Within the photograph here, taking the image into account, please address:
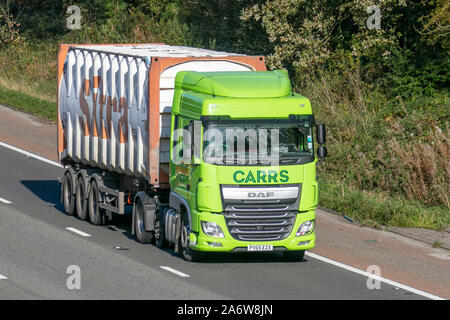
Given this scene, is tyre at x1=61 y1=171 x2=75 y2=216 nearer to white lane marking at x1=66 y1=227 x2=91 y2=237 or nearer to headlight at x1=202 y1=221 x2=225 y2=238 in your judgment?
white lane marking at x1=66 y1=227 x2=91 y2=237

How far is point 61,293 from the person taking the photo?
15648mm

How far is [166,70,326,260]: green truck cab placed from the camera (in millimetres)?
17281

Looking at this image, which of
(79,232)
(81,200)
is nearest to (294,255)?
(79,232)

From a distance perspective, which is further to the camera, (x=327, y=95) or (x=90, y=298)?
(x=327, y=95)

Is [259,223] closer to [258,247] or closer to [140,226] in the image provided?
[258,247]

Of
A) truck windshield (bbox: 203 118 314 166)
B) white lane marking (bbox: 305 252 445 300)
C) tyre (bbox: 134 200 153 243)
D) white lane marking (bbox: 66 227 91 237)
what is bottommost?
white lane marking (bbox: 305 252 445 300)

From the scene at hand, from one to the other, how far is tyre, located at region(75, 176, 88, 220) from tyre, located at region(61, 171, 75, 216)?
0.54 feet

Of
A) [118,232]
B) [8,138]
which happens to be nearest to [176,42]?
[8,138]

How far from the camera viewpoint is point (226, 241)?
17.5m

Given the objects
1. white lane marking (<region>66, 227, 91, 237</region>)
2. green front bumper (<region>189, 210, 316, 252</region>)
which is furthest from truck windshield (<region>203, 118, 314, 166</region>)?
white lane marking (<region>66, 227, 91, 237</region>)

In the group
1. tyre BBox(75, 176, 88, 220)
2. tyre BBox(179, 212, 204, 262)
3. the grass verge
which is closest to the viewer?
tyre BBox(179, 212, 204, 262)

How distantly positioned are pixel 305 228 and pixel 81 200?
6.40 metres
